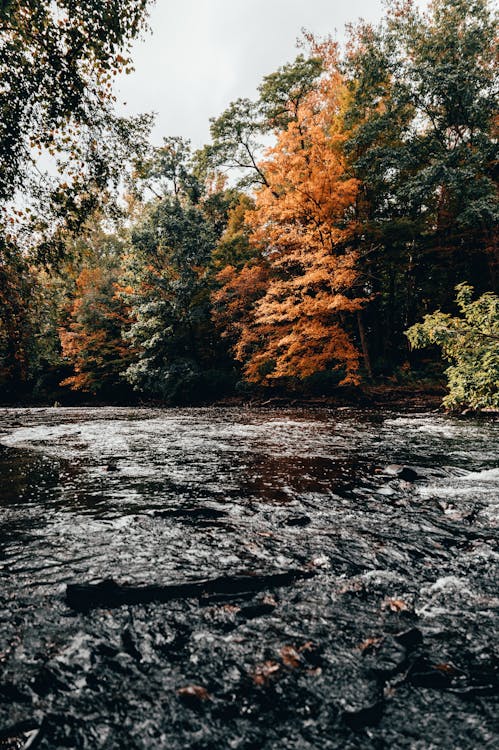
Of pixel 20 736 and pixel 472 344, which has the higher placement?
pixel 472 344

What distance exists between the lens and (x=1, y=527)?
353 centimetres

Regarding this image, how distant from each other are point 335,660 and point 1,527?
3.23 m

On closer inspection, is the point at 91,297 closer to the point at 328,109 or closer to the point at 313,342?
the point at 313,342

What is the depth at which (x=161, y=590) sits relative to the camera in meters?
2.52

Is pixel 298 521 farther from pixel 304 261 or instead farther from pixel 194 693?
pixel 304 261

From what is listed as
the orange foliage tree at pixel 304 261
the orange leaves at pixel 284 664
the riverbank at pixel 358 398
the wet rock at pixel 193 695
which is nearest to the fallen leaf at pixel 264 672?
the orange leaves at pixel 284 664

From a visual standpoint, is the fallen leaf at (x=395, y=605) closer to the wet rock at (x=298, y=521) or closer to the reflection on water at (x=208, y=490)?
the reflection on water at (x=208, y=490)

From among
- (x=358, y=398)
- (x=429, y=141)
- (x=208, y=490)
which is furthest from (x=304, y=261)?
(x=208, y=490)

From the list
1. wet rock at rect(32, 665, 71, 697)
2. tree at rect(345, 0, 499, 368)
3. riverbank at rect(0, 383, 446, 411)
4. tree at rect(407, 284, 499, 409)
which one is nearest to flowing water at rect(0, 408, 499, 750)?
wet rock at rect(32, 665, 71, 697)

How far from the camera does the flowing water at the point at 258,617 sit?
1577 millimetres

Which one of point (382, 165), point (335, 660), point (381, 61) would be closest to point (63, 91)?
point (335, 660)

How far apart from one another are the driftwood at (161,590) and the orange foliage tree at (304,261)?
14.4 m

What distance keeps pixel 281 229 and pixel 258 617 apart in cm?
1792

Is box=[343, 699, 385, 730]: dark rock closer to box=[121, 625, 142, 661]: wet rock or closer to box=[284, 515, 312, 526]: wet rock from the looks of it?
box=[121, 625, 142, 661]: wet rock
